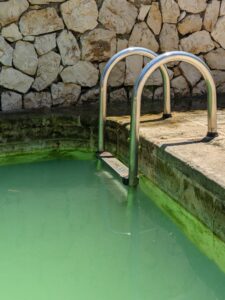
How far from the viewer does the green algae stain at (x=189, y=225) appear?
2.51 metres

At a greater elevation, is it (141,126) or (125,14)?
(125,14)

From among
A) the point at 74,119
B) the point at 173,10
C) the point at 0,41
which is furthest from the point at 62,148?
the point at 173,10

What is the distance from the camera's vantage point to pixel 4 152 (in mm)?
4102

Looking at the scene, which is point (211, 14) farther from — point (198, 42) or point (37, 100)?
point (37, 100)

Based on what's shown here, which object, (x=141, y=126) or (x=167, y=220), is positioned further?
(x=141, y=126)

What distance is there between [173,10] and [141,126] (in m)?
1.71

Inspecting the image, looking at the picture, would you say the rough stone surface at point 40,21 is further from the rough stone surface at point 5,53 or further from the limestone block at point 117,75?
the limestone block at point 117,75

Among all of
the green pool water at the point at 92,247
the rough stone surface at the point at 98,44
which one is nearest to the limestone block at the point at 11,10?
the rough stone surface at the point at 98,44

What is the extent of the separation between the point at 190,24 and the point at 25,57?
1.75 m

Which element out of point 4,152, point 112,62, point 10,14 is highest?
point 10,14

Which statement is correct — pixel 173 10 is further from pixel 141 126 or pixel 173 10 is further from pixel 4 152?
pixel 4 152

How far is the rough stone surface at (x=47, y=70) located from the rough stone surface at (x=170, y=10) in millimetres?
1175

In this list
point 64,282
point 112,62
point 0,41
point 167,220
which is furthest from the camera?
point 0,41

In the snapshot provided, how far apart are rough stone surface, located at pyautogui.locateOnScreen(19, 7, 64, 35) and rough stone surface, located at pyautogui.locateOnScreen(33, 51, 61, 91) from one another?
0.76 ft
